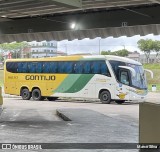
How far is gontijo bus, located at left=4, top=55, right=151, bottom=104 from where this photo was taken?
28.0 meters

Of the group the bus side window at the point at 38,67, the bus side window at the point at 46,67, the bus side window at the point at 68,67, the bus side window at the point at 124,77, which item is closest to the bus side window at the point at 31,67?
the bus side window at the point at 38,67

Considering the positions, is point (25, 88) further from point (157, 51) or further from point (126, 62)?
point (157, 51)

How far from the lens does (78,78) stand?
29.9m

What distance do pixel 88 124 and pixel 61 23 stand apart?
430 cm

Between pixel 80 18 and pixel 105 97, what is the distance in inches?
573

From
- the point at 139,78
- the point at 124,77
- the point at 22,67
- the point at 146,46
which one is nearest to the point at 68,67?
the point at 22,67

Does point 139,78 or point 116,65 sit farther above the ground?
point 116,65

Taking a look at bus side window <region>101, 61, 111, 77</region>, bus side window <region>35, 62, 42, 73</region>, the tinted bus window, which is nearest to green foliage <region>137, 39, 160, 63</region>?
bus side window <region>35, 62, 42, 73</region>

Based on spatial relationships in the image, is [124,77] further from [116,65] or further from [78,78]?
[78,78]

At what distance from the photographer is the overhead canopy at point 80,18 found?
41.9ft

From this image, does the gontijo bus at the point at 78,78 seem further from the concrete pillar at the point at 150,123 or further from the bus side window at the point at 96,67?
the concrete pillar at the point at 150,123

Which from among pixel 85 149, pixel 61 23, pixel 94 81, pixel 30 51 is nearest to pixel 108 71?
pixel 94 81

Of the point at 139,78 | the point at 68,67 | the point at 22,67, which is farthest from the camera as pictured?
the point at 22,67

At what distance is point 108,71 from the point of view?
28312mm
